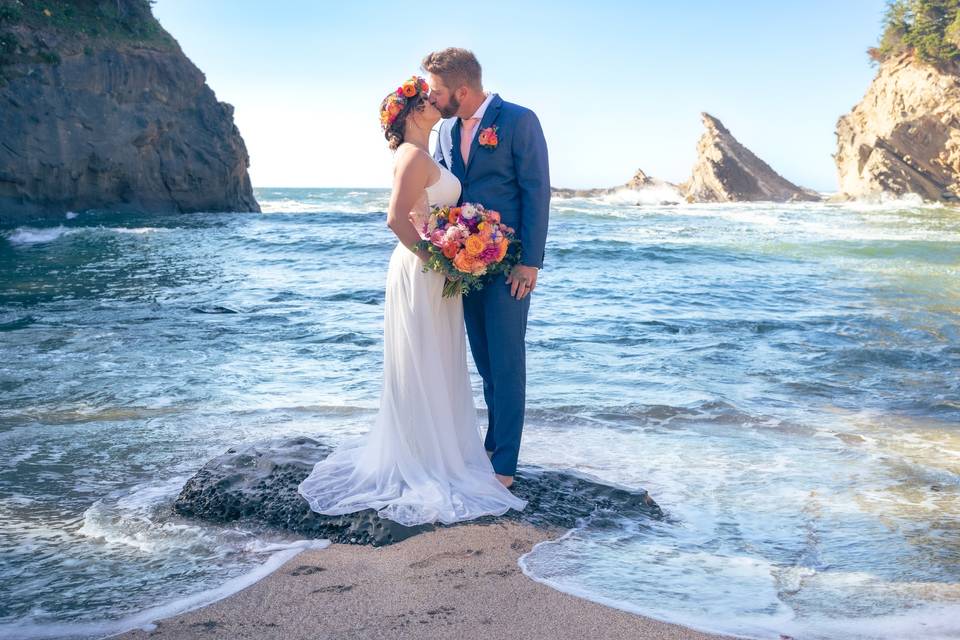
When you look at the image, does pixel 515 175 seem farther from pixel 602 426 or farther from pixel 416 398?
pixel 602 426

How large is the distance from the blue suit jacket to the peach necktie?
0.04 meters

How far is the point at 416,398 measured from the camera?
4.06 metres

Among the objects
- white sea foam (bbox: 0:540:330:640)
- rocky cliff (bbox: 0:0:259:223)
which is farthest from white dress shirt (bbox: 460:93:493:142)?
rocky cliff (bbox: 0:0:259:223)

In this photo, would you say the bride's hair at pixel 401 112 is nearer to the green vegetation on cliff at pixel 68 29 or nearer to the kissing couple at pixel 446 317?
the kissing couple at pixel 446 317

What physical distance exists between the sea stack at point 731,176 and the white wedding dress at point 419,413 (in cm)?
5349

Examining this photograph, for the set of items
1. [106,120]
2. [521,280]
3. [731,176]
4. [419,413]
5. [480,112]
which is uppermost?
[106,120]

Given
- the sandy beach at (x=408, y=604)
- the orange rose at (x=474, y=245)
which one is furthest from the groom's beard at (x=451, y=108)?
the sandy beach at (x=408, y=604)

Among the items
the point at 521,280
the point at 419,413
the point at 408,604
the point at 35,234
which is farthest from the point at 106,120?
the point at 408,604

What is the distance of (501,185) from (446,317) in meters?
0.69

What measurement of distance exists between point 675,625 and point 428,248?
6.37 ft

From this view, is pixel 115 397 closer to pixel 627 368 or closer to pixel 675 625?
pixel 627 368

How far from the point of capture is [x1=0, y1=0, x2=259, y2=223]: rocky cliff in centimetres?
2791

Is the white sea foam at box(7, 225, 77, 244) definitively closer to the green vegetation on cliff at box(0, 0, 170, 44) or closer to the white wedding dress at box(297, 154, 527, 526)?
the green vegetation on cliff at box(0, 0, 170, 44)

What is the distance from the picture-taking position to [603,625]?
2.88 meters
